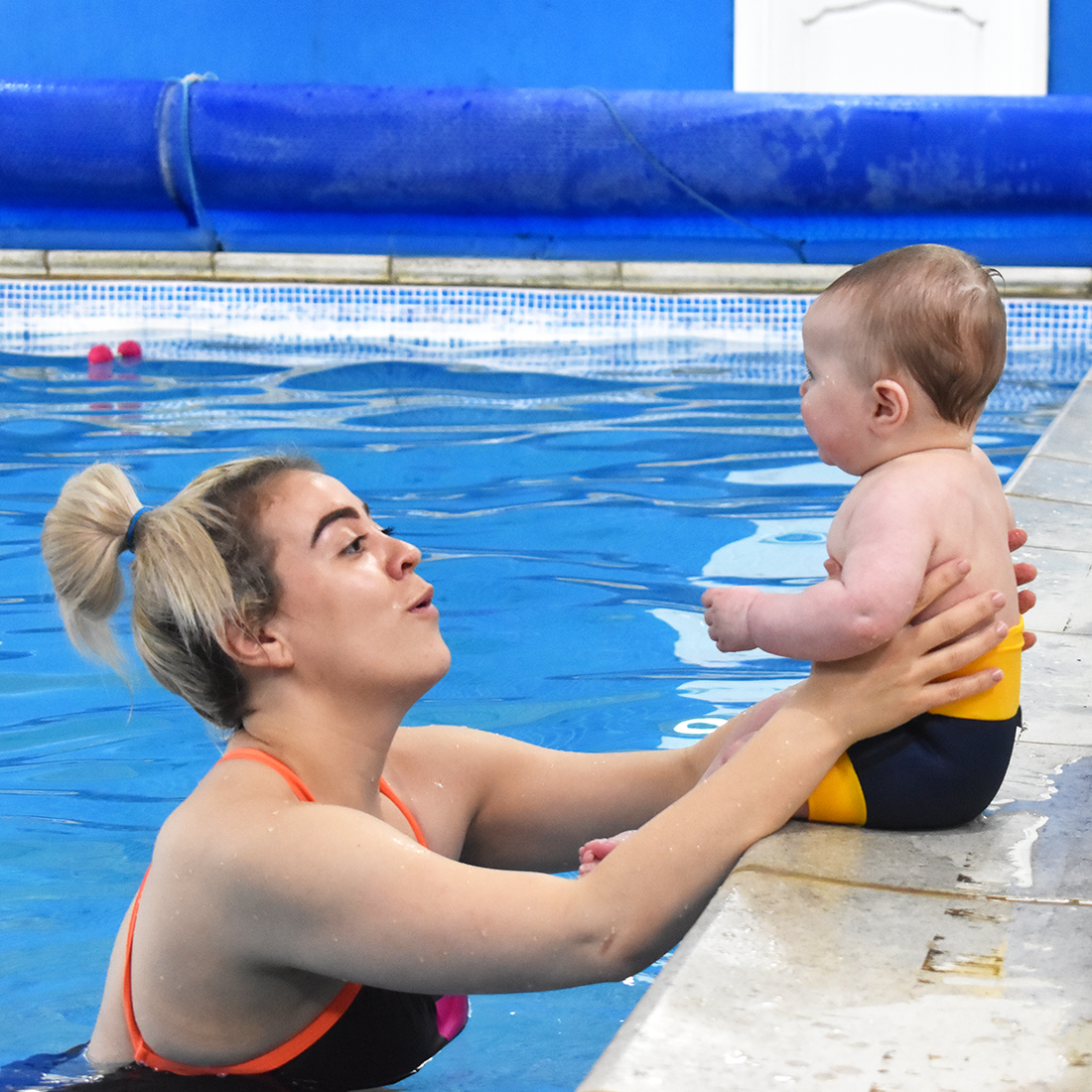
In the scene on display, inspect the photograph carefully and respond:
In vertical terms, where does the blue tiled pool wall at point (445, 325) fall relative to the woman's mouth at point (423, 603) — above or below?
above

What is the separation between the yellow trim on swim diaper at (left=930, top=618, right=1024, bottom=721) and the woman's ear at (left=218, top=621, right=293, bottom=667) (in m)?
0.85

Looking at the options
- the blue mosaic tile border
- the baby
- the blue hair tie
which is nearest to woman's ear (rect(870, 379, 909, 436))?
the baby

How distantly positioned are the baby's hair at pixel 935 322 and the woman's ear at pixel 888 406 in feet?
0.06

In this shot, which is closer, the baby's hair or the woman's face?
the baby's hair

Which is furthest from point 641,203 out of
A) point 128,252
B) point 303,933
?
point 303,933

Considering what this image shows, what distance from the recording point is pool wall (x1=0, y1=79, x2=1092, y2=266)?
866cm

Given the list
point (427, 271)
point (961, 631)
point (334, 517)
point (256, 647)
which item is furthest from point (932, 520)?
point (427, 271)

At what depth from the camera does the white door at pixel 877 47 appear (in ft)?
36.4

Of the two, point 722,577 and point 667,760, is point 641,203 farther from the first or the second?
point 667,760

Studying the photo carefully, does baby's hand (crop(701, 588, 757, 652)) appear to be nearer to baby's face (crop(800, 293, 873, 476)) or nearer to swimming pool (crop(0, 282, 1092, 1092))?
baby's face (crop(800, 293, 873, 476))

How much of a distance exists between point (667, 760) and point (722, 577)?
2.28 meters

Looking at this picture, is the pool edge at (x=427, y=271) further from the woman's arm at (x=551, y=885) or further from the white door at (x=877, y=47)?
the woman's arm at (x=551, y=885)

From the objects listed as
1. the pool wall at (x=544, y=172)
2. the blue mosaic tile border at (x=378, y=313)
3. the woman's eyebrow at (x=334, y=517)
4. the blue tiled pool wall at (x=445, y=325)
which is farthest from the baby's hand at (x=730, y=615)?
the pool wall at (x=544, y=172)

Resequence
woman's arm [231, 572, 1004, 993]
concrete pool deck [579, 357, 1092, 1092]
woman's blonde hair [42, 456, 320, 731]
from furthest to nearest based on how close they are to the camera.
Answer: woman's blonde hair [42, 456, 320, 731] < woman's arm [231, 572, 1004, 993] < concrete pool deck [579, 357, 1092, 1092]
